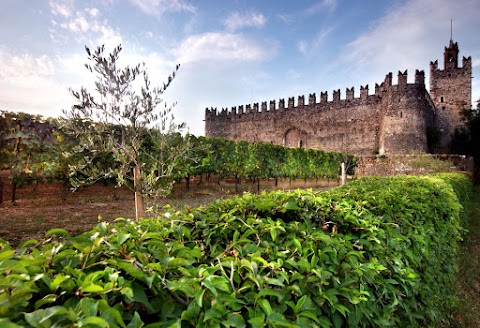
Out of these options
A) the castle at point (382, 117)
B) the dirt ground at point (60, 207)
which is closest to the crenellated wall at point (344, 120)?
the castle at point (382, 117)

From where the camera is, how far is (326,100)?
129ft

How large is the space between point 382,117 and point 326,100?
→ 294 inches

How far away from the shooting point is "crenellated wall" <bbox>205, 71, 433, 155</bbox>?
32906 mm

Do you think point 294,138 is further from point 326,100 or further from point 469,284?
point 469,284

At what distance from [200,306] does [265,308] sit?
24cm

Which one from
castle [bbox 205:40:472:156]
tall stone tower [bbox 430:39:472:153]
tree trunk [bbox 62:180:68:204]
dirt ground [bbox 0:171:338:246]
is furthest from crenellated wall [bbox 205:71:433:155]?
tree trunk [bbox 62:180:68:204]

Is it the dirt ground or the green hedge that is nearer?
the green hedge

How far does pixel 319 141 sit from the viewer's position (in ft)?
133

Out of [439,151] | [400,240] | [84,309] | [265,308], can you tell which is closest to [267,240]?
[265,308]

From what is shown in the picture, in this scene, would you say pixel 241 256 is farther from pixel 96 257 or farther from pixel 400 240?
pixel 400 240

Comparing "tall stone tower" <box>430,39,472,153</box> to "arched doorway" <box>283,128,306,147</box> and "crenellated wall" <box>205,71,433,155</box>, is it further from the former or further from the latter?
"arched doorway" <box>283,128,306,147</box>

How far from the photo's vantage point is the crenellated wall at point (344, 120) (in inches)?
1296

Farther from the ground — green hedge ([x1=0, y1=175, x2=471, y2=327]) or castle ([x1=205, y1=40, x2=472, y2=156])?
castle ([x1=205, y1=40, x2=472, y2=156])

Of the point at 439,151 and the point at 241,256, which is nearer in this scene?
the point at 241,256
